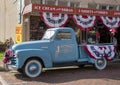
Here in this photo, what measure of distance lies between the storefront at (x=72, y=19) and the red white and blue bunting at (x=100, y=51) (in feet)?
5.56

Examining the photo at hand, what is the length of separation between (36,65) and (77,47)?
2309 mm

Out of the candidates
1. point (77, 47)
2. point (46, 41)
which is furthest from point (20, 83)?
point (77, 47)

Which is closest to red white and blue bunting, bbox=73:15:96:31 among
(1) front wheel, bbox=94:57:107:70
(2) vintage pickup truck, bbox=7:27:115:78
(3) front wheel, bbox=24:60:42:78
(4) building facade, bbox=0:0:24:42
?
(2) vintage pickup truck, bbox=7:27:115:78

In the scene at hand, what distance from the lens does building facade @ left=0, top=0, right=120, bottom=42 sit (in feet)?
72.2

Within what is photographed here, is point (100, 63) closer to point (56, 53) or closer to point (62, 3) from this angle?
point (56, 53)

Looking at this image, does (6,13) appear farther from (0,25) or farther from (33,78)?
(33,78)

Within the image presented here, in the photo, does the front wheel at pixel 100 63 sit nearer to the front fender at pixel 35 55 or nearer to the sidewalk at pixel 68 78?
the sidewalk at pixel 68 78

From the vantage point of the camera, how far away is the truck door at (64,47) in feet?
45.4

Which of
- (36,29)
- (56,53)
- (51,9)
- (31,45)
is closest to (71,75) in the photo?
(56,53)

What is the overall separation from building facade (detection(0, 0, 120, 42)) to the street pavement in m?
5.48

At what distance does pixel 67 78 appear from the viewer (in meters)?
12.8

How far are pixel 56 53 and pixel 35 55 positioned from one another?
3.62 ft

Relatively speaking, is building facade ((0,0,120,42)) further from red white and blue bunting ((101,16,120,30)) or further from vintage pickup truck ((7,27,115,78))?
vintage pickup truck ((7,27,115,78))

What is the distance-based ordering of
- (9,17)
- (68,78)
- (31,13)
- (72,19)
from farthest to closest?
(9,17), (72,19), (31,13), (68,78)
